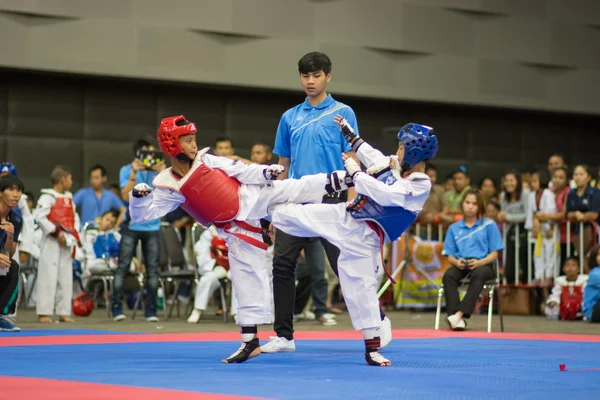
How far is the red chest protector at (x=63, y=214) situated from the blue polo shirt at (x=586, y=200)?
207 inches

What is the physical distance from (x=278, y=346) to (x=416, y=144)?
58.2 inches

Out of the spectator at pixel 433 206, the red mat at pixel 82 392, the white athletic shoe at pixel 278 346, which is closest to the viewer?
the red mat at pixel 82 392

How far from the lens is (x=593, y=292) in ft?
30.6

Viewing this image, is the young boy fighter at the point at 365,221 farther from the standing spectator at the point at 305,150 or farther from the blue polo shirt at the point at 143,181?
the blue polo shirt at the point at 143,181

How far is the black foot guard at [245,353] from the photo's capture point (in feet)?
16.0

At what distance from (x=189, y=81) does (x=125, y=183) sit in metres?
3.92

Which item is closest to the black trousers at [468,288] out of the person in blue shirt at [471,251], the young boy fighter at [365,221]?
the person in blue shirt at [471,251]

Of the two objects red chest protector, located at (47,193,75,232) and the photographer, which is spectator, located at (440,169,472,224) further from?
the photographer

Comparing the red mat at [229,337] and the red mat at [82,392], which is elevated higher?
the red mat at [82,392]

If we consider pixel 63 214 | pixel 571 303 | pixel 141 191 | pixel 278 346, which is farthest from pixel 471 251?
pixel 141 191

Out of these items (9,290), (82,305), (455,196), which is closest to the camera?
(9,290)

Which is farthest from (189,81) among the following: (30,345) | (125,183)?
(30,345)

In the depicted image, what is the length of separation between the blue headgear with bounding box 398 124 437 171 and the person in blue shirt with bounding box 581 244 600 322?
4.80 meters

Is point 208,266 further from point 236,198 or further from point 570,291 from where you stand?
point 236,198
